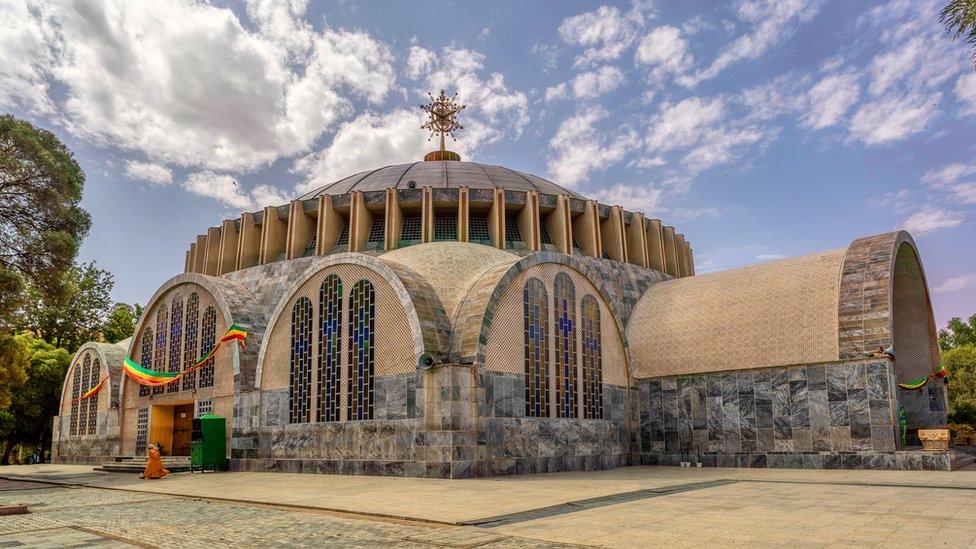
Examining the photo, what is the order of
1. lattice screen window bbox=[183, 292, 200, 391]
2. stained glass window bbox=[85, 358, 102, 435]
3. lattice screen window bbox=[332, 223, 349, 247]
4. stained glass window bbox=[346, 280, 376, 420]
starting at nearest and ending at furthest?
stained glass window bbox=[346, 280, 376, 420]
lattice screen window bbox=[183, 292, 200, 391]
lattice screen window bbox=[332, 223, 349, 247]
stained glass window bbox=[85, 358, 102, 435]

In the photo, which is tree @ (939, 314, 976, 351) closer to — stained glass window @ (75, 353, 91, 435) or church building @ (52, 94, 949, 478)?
church building @ (52, 94, 949, 478)

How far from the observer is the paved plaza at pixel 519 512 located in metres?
8.45

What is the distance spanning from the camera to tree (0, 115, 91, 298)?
22.0 meters

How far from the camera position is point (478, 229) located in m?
28.7

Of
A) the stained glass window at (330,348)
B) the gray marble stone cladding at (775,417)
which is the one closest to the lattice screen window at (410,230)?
the stained glass window at (330,348)

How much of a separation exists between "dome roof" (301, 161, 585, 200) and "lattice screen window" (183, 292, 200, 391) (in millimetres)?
7360

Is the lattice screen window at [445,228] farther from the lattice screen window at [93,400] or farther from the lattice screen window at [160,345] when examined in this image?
the lattice screen window at [93,400]

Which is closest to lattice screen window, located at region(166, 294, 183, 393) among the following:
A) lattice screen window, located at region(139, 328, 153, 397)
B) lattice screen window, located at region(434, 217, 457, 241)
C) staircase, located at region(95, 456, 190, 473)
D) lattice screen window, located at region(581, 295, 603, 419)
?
lattice screen window, located at region(139, 328, 153, 397)

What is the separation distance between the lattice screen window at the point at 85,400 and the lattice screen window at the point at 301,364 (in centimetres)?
1652

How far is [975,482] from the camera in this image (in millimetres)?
14336

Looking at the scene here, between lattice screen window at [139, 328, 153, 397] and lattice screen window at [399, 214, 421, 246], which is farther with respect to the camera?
lattice screen window at [139, 328, 153, 397]

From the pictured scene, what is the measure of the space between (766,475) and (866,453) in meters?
3.48

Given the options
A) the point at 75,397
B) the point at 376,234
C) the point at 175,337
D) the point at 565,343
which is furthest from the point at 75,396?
the point at 565,343

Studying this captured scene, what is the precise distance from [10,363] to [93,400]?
774 centimetres
